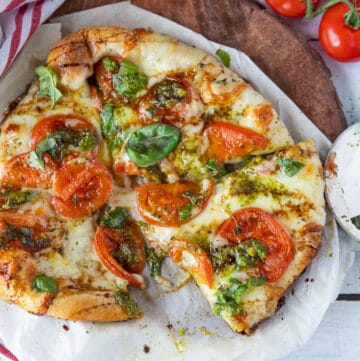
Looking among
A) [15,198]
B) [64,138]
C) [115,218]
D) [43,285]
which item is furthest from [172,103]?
[43,285]

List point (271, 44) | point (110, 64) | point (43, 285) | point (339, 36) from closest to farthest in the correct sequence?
1. point (43, 285)
2. point (110, 64)
3. point (339, 36)
4. point (271, 44)

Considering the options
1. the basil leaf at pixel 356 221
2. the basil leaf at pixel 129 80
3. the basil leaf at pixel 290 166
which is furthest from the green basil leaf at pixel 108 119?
the basil leaf at pixel 356 221

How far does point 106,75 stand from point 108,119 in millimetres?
345

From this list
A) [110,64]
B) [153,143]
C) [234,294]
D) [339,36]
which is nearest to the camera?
[234,294]

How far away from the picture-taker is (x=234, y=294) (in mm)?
4672

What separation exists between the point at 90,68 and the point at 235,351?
2.35m

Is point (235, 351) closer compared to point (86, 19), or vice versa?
point (235, 351)

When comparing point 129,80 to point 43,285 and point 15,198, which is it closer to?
point 15,198

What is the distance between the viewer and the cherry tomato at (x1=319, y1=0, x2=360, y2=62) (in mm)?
5037

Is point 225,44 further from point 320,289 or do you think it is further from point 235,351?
point 235,351

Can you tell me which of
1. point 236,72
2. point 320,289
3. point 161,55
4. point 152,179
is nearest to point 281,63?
point 236,72

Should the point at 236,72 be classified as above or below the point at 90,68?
below

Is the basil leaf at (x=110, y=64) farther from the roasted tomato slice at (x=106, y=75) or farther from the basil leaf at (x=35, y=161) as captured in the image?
the basil leaf at (x=35, y=161)

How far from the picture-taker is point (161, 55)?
489 centimetres
